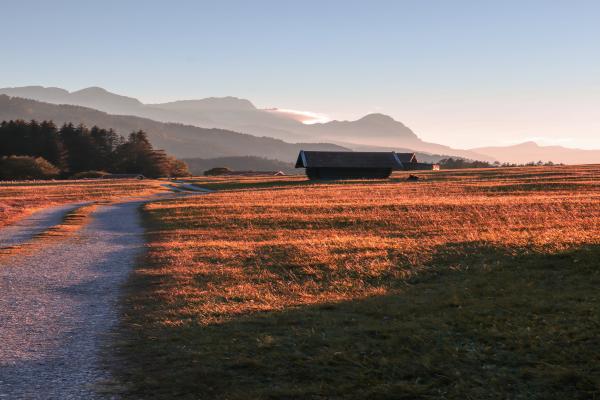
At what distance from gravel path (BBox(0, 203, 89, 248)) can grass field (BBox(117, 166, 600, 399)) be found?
792cm

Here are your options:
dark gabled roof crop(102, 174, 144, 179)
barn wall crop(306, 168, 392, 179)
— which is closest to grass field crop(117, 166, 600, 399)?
barn wall crop(306, 168, 392, 179)

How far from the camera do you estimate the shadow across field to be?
6617 millimetres

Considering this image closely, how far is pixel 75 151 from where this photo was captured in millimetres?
133750

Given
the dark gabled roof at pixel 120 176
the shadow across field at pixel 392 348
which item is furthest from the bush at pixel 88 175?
the shadow across field at pixel 392 348

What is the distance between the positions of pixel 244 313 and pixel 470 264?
7624 millimetres

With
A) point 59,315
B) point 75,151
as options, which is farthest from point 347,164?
point 75,151

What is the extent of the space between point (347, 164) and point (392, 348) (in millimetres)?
81041

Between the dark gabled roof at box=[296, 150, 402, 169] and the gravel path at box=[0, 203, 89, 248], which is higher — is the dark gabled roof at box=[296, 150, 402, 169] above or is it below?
above

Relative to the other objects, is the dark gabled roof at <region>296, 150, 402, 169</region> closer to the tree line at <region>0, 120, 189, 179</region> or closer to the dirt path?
the tree line at <region>0, 120, 189, 179</region>

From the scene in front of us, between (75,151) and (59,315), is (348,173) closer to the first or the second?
(75,151)

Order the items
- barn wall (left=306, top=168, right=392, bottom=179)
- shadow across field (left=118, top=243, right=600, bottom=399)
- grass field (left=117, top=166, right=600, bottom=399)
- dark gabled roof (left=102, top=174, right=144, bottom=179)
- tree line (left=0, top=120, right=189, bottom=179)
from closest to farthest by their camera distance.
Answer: shadow across field (left=118, top=243, right=600, bottom=399) → grass field (left=117, top=166, right=600, bottom=399) → barn wall (left=306, top=168, right=392, bottom=179) → dark gabled roof (left=102, top=174, right=144, bottom=179) → tree line (left=0, top=120, right=189, bottom=179)

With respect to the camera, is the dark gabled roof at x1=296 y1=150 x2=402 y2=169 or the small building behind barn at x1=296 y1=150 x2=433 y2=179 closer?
the dark gabled roof at x1=296 y1=150 x2=402 y2=169

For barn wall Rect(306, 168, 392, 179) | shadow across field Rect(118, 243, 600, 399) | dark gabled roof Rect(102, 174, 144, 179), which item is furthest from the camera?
dark gabled roof Rect(102, 174, 144, 179)

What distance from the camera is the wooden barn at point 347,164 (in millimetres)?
88438
